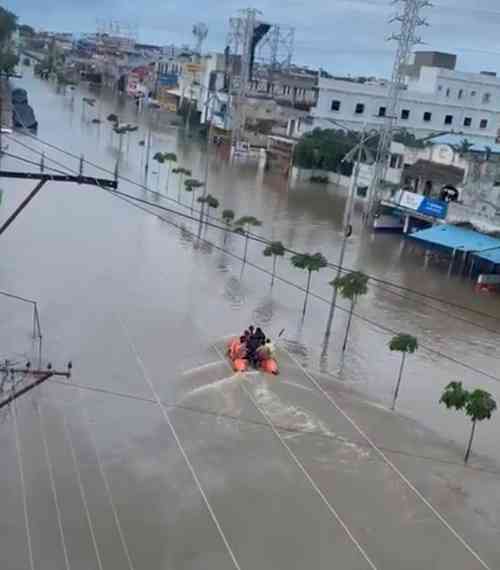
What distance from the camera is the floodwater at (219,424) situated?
8898 millimetres

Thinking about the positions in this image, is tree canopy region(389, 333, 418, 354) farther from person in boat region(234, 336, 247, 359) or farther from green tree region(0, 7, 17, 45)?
green tree region(0, 7, 17, 45)

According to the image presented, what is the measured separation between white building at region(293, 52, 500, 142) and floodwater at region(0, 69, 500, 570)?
2760 centimetres

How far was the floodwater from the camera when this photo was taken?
8898 mm

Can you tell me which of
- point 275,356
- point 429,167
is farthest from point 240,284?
point 429,167

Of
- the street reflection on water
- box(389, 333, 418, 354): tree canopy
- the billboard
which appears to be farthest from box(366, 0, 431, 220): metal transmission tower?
the billboard

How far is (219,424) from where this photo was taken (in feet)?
38.7

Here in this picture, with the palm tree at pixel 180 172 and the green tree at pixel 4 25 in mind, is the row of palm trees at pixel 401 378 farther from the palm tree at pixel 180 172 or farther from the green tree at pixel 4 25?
the green tree at pixel 4 25

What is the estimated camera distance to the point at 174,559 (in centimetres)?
837

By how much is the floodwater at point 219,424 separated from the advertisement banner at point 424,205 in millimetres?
4168

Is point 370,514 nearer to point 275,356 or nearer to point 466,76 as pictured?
point 275,356

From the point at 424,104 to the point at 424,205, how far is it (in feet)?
82.4

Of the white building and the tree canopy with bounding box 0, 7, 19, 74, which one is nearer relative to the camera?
the white building

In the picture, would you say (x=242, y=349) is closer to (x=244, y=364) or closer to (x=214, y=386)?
(x=244, y=364)

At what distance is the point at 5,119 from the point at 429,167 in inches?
949
